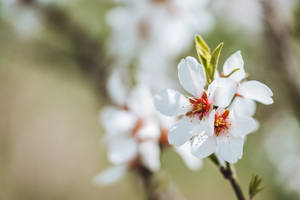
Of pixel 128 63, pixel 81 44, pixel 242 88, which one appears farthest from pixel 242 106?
pixel 81 44

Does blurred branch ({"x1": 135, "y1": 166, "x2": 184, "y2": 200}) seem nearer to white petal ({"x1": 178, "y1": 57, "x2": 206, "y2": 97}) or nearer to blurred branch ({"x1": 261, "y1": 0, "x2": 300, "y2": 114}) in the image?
white petal ({"x1": 178, "y1": 57, "x2": 206, "y2": 97})

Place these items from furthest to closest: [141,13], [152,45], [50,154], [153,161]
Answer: [50,154], [152,45], [141,13], [153,161]

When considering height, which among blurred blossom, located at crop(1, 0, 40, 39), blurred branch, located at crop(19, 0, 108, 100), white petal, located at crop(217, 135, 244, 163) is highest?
blurred blossom, located at crop(1, 0, 40, 39)

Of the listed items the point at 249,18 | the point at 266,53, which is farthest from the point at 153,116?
the point at 249,18

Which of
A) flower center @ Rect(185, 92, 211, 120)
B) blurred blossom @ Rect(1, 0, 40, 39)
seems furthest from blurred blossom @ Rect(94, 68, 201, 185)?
blurred blossom @ Rect(1, 0, 40, 39)

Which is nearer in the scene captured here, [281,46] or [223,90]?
[223,90]

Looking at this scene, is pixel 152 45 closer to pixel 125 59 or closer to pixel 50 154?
pixel 125 59

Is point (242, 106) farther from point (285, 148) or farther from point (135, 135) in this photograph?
point (285, 148)
